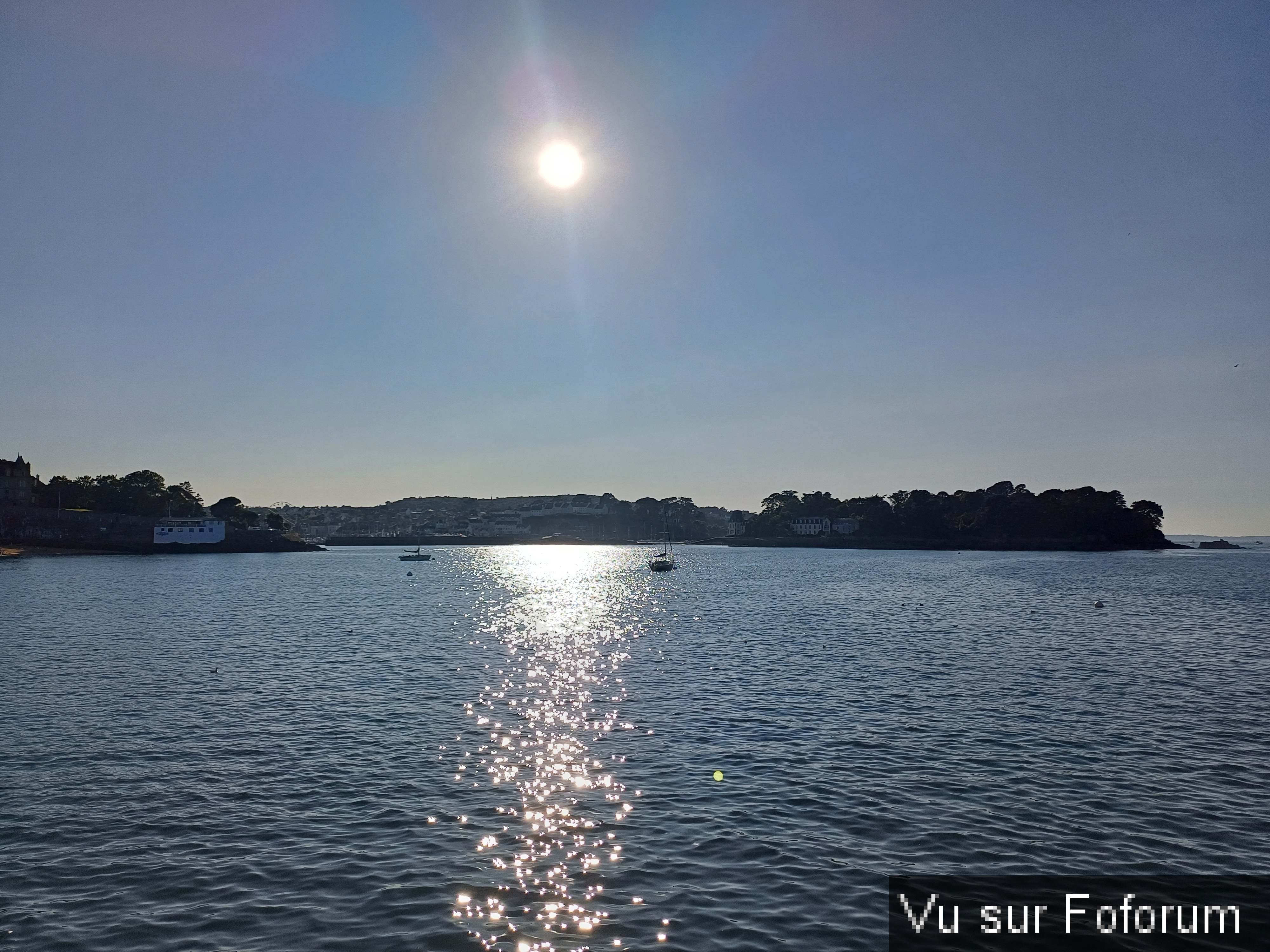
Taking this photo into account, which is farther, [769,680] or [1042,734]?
[769,680]

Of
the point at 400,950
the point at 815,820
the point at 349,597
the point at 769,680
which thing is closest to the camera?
the point at 400,950

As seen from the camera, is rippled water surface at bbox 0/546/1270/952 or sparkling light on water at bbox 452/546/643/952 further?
rippled water surface at bbox 0/546/1270/952

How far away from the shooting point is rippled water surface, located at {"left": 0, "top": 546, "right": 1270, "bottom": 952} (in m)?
15.2

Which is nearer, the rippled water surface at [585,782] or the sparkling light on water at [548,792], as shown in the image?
the sparkling light on water at [548,792]

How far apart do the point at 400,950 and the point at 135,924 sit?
530cm

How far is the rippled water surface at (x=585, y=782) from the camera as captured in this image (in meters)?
15.2

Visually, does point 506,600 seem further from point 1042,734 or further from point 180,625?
point 1042,734

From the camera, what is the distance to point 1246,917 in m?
15.2

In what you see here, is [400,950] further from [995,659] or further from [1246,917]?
[995,659]

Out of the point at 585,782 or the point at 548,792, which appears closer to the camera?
the point at 548,792

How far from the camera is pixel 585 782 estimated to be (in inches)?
915

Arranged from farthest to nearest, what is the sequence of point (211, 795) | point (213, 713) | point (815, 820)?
1. point (213, 713)
2. point (211, 795)
3. point (815, 820)

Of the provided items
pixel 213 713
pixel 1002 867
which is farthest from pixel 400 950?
pixel 213 713

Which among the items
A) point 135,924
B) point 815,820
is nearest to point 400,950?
point 135,924
